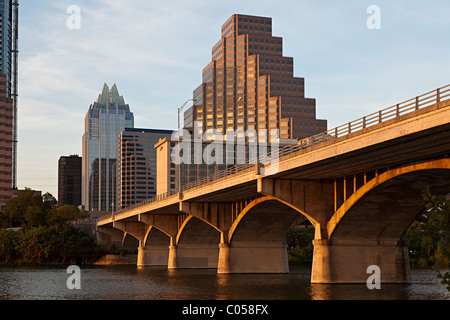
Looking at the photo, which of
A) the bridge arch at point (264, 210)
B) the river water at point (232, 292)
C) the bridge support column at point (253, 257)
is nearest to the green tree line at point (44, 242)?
the bridge support column at point (253, 257)

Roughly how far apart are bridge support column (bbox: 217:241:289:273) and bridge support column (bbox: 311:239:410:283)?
78.8ft

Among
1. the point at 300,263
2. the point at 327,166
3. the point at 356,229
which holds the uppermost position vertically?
the point at 327,166

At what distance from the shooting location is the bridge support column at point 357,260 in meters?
54.0

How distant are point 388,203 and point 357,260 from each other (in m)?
5.98

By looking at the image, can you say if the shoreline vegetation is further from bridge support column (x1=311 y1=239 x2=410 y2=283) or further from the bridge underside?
bridge support column (x1=311 y1=239 x2=410 y2=283)

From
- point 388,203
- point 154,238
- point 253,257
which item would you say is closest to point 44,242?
point 154,238

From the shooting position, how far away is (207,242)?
102 meters

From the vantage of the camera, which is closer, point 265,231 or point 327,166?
point 327,166

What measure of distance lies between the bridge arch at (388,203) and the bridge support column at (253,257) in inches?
1009
